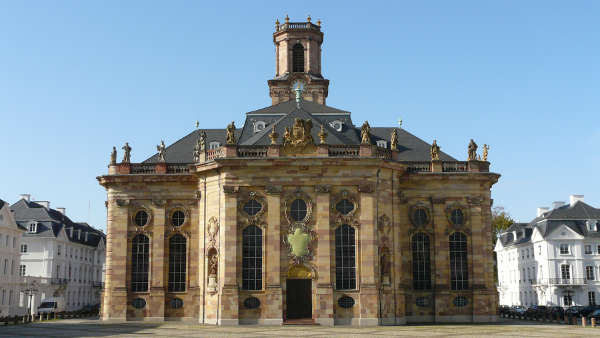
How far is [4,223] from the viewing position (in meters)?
66.6

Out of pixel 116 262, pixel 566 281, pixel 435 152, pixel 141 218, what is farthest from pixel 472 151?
pixel 566 281

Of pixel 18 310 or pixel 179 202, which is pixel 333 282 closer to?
pixel 179 202

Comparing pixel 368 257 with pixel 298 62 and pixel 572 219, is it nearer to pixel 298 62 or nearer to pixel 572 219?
pixel 298 62

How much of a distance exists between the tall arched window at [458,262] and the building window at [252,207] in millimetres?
14760

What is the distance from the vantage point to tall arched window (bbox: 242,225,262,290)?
4500 centimetres

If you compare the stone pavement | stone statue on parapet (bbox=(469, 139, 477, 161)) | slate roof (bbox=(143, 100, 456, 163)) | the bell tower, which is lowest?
the stone pavement

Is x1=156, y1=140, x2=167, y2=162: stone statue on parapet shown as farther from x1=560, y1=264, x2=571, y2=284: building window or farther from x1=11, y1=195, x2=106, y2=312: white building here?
x1=560, y1=264, x2=571, y2=284: building window

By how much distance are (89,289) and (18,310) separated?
73.6 ft

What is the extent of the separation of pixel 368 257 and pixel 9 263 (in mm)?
40509

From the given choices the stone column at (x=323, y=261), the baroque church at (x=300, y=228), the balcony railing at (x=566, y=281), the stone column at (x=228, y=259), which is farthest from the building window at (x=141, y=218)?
the balcony railing at (x=566, y=281)

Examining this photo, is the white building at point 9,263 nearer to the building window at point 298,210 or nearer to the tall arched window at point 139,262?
the tall arched window at point 139,262

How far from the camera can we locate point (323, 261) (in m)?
44.6

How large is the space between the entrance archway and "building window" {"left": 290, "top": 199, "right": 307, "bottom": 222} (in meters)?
3.20

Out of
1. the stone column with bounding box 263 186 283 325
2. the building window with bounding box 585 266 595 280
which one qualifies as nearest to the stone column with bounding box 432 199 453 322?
the stone column with bounding box 263 186 283 325
